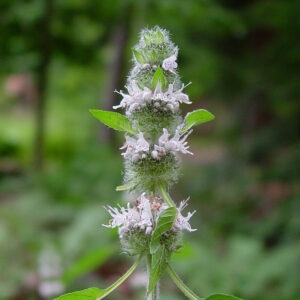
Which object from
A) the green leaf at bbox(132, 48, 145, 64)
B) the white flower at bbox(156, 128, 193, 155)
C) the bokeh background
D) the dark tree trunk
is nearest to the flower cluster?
the white flower at bbox(156, 128, 193, 155)

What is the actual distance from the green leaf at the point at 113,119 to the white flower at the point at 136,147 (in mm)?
44

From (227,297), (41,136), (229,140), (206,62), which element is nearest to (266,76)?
(206,62)

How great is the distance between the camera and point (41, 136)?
323 inches

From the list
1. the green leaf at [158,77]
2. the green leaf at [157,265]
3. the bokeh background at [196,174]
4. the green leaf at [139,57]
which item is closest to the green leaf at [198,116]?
the green leaf at [158,77]

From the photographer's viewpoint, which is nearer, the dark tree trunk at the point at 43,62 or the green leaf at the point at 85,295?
the green leaf at the point at 85,295

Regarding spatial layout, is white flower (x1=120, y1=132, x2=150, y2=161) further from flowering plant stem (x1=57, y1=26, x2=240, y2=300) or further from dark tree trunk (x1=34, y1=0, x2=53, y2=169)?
dark tree trunk (x1=34, y1=0, x2=53, y2=169)

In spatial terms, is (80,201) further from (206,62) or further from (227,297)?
(227,297)

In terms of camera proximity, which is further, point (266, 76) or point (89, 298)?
point (266, 76)

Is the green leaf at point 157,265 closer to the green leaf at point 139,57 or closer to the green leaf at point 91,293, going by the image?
the green leaf at point 91,293

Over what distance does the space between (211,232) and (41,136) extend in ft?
13.8

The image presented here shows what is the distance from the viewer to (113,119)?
1.18m

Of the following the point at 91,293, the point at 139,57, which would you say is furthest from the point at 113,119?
the point at 91,293

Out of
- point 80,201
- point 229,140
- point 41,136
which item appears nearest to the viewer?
point 80,201

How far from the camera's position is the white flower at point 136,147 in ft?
4.06
